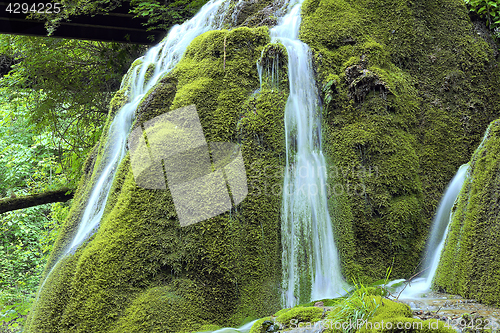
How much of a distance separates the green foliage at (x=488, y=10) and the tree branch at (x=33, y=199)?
8.98 m

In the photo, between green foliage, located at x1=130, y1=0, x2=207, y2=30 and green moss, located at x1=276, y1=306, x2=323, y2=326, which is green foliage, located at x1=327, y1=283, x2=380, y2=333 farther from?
green foliage, located at x1=130, y1=0, x2=207, y2=30

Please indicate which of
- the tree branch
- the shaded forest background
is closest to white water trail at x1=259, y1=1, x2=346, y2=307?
the shaded forest background

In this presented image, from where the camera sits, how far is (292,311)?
3043 millimetres

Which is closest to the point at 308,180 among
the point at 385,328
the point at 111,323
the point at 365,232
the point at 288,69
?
the point at 365,232

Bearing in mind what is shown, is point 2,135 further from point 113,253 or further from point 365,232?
point 365,232

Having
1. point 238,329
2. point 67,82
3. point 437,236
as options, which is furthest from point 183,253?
point 67,82

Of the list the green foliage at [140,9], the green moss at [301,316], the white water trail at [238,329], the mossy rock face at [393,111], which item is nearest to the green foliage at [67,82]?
the green foliage at [140,9]

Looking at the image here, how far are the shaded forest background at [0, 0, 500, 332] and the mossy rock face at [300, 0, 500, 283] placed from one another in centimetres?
490

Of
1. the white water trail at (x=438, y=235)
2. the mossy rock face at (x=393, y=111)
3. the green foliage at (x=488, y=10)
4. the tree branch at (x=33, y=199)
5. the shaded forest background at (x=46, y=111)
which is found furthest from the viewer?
the shaded forest background at (x=46, y=111)

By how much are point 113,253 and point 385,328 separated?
2657 mm

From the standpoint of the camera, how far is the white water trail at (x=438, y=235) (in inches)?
154

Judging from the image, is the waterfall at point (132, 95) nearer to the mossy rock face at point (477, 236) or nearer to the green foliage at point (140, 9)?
the green foliage at point (140, 9)

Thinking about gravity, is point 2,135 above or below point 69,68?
below

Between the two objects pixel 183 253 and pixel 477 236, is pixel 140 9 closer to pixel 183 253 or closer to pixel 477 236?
pixel 183 253
